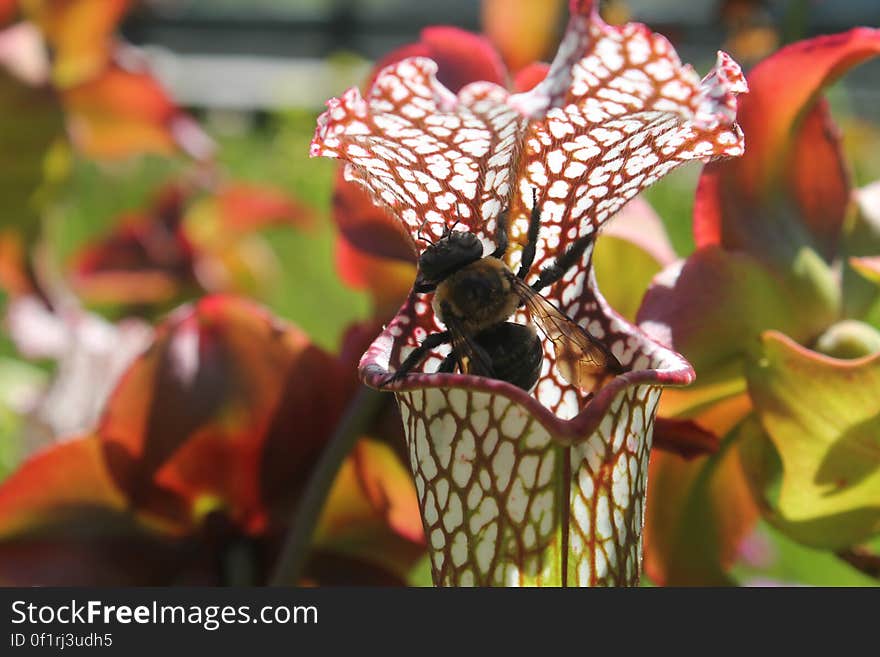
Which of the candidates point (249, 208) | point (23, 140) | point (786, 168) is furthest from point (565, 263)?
point (249, 208)

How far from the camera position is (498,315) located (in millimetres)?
381

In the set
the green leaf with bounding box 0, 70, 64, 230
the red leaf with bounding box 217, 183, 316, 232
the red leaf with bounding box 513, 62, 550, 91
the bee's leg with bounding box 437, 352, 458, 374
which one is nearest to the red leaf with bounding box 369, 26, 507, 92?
the red leaf with bounding box 513, 62, 550, 91

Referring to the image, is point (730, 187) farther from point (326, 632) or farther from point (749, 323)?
point (326, 632)

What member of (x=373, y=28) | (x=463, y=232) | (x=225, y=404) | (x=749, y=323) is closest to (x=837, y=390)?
(x=749, y=323)

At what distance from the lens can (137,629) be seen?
0.38 m

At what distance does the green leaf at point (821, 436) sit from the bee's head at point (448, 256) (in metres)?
0.11

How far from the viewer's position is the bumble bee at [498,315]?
1.22 feet

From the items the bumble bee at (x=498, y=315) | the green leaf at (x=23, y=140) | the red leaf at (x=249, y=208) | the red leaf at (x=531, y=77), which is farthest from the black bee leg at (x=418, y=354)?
the red leaf at (x=249, y=208)

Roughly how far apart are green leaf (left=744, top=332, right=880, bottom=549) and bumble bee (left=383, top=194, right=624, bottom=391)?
2.6 inches

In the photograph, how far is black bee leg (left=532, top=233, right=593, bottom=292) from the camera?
15.1 inches

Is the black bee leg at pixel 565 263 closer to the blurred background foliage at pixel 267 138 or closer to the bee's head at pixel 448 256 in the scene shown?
the bee's head at pixel 448 256

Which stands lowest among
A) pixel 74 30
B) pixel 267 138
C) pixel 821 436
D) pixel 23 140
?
pixel 821 436

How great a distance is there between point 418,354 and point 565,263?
0.07m

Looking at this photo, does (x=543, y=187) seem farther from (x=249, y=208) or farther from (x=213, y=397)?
(x=249, y=208)
